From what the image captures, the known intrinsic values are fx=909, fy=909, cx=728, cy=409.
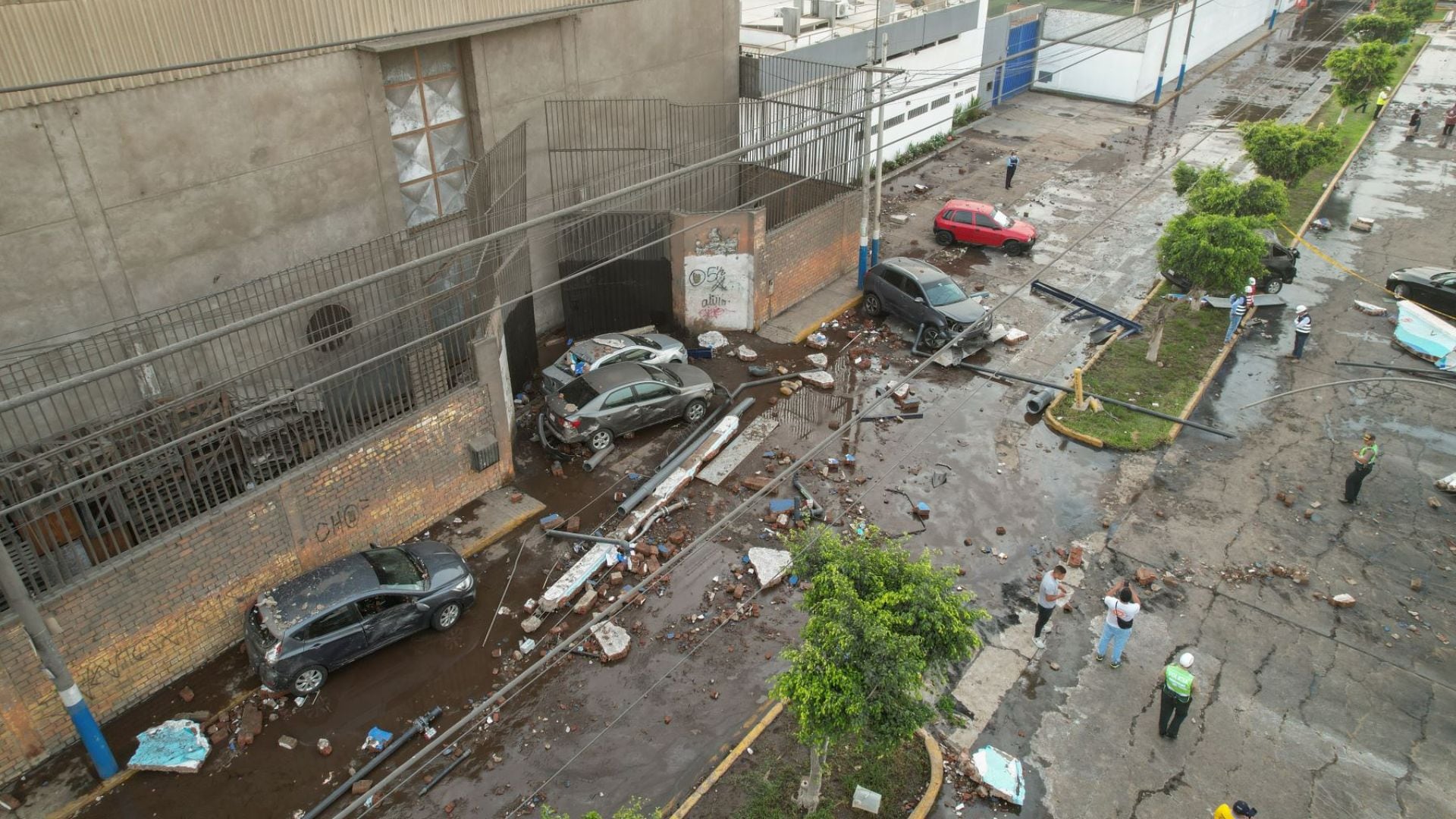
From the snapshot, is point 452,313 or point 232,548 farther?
point 452,313

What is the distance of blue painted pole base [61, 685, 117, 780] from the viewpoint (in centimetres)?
999

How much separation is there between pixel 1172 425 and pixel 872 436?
19.2 feet

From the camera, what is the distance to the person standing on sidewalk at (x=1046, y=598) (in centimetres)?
1226

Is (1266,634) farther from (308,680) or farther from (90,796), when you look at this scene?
(90,796)

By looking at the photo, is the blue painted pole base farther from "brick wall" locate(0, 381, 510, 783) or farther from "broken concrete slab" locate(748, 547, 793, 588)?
"broken concrete slab" locate(748, 547, 793, 588)

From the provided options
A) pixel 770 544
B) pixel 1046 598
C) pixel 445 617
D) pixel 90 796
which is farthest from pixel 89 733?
pixel 1046 598

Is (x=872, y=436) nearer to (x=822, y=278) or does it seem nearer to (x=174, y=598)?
(x=822, y=278)

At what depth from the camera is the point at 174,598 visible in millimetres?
11281

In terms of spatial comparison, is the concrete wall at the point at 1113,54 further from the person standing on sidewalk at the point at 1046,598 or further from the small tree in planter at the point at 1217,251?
the person standing on sidewalk at the point at 1046,598

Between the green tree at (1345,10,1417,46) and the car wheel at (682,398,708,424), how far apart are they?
138 feet

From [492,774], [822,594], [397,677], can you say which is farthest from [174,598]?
[822,594]

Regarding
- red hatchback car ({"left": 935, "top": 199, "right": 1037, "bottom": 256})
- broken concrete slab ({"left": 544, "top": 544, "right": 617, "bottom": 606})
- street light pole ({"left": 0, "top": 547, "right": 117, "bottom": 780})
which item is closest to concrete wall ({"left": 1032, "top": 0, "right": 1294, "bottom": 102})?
red hatchback car ({"left": 935, "top": 199, "right": 1037, "bottom": 256})

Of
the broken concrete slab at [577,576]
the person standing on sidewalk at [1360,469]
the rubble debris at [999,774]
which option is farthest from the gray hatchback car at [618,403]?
the person standing on sidewalk at [1360,469]

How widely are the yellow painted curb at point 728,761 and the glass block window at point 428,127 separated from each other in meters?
11.6
